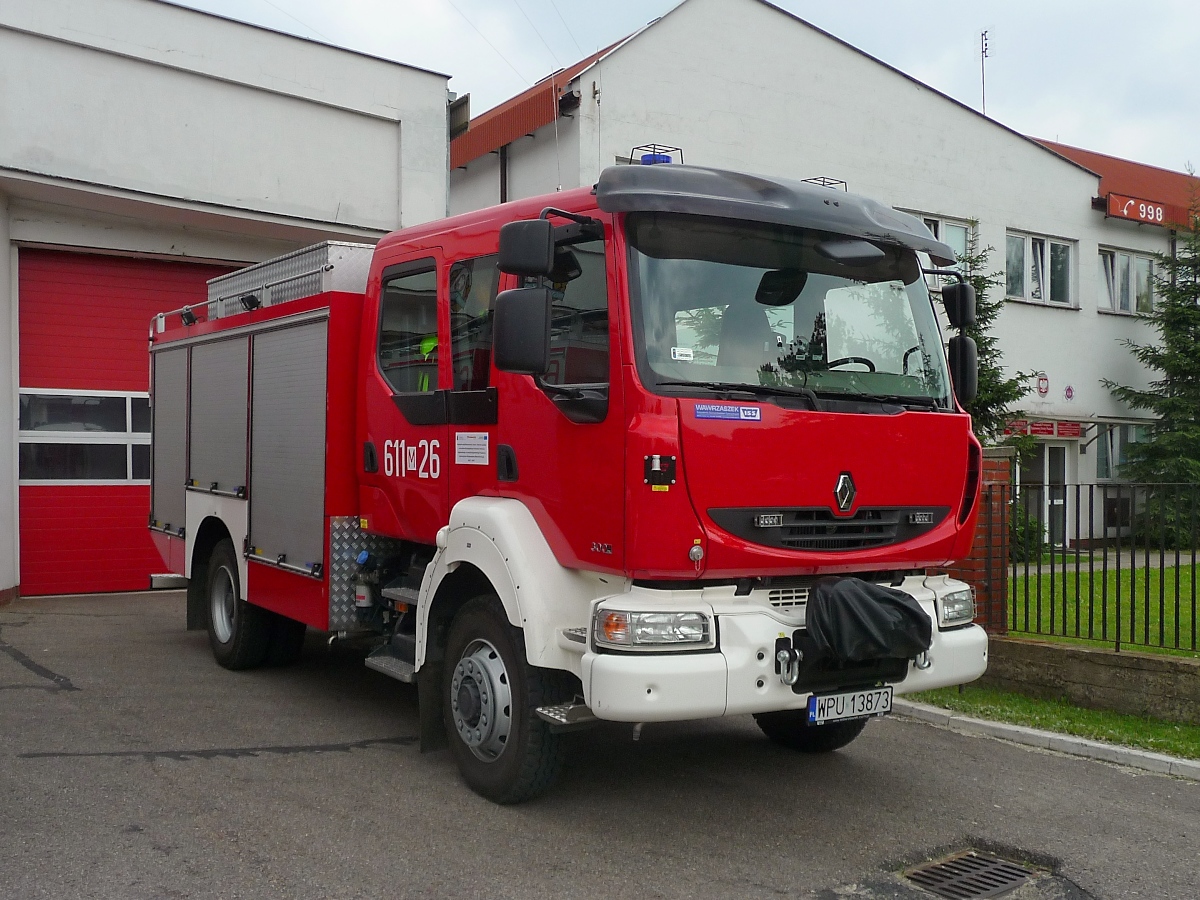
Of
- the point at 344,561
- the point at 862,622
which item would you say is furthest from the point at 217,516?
the point at 862,622

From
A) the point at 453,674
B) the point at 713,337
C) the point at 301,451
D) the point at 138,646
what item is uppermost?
the point at 713,337

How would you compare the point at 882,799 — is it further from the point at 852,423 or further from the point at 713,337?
the point at 713,337

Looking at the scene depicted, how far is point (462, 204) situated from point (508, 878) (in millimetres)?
15924

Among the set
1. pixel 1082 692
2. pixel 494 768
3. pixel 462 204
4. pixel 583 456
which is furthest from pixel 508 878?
pixel 462 204

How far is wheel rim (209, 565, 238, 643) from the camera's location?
834 centimetres

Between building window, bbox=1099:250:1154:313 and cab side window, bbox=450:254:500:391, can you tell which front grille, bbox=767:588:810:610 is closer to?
cab side window, bbox=450:254:500:391

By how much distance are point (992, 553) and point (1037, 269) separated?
51.1ft

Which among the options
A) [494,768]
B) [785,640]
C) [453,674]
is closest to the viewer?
[785,640]

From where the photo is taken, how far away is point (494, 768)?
520 centimetres

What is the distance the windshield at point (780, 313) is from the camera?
473cm

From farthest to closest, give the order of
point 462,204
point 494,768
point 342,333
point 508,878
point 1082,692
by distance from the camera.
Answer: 1. point 462,204
2. point 1082,692
3. point 342,333
4. point 494,768
5. point 508,878

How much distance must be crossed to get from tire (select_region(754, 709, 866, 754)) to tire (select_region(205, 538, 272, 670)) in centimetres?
384

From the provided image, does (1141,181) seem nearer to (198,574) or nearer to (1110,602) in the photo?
(1110,602)

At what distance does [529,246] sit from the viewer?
4.65 metres
